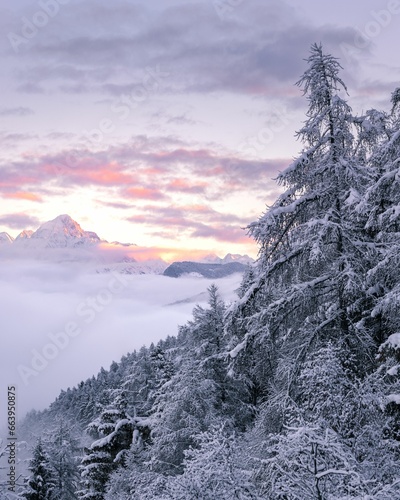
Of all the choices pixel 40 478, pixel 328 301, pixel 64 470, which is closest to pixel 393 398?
pixel 328 301

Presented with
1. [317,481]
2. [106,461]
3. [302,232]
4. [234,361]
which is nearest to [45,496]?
[106,461]

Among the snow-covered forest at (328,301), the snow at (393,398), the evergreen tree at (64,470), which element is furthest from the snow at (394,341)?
the evergreen tree at (64,470)

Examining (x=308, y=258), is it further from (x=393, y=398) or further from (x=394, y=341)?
(x=393, y=398)

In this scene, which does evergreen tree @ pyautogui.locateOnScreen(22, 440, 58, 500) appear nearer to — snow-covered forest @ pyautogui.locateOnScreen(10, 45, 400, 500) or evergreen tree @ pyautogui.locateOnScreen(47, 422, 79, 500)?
evergreen tree @ pyautogui.locateOnScreen(47, 422, 79, 500)

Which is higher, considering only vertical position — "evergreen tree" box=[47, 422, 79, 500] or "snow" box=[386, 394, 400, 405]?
"snow" box=[386, 394, 400, 405]

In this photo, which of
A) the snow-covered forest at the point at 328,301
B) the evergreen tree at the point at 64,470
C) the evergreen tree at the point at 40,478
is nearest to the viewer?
the snow-covered forest at the point at 328,301

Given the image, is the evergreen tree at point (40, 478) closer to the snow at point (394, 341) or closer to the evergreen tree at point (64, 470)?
the evergreen tree at point (64, 470)

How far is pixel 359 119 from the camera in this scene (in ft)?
34.4

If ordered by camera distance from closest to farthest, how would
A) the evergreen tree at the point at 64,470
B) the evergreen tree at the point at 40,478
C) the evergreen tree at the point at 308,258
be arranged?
1. the evergreen tree at the point at 308,258
2. the evergreen tree at the point at 40,478
3. the evergreen tree at the point at 64,470

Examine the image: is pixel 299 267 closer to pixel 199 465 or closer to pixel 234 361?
pixel 234 361

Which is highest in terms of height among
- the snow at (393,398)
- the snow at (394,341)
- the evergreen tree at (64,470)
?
the snow at (394,341)

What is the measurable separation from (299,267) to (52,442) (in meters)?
40.6

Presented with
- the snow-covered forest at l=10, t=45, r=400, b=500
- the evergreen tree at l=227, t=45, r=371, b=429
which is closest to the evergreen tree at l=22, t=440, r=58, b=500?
the snow-covered forest at l=10, t=45, r=400, b=500

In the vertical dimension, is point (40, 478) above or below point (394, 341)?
below
